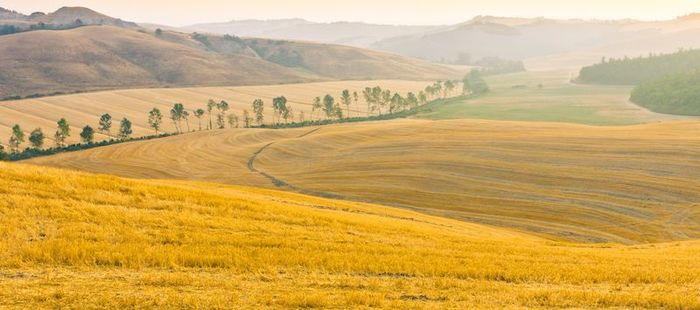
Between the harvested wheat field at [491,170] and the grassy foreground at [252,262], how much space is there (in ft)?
97.4

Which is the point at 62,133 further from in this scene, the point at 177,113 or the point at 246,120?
the point at 246,120

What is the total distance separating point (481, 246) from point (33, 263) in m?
20.2

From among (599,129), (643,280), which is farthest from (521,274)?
(599,129)

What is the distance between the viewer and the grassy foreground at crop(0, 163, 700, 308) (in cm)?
1659

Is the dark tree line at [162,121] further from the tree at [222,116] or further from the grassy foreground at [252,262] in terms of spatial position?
the grassy foreground at [252,262]

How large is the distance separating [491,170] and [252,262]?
59301 mm

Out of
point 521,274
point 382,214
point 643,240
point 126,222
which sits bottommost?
point 643,240

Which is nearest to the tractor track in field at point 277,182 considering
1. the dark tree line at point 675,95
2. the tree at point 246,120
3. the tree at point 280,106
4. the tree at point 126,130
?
the tree at point 126,130

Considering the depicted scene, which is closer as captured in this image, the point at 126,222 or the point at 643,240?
the point at 126,222

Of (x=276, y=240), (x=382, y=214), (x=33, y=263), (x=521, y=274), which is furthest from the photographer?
(x=382, y=214)

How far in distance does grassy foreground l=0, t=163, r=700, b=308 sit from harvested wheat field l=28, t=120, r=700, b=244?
97.4 feet

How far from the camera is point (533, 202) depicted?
63.2 m

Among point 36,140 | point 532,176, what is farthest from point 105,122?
point 532,176

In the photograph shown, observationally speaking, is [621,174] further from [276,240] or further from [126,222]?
[126,222]
